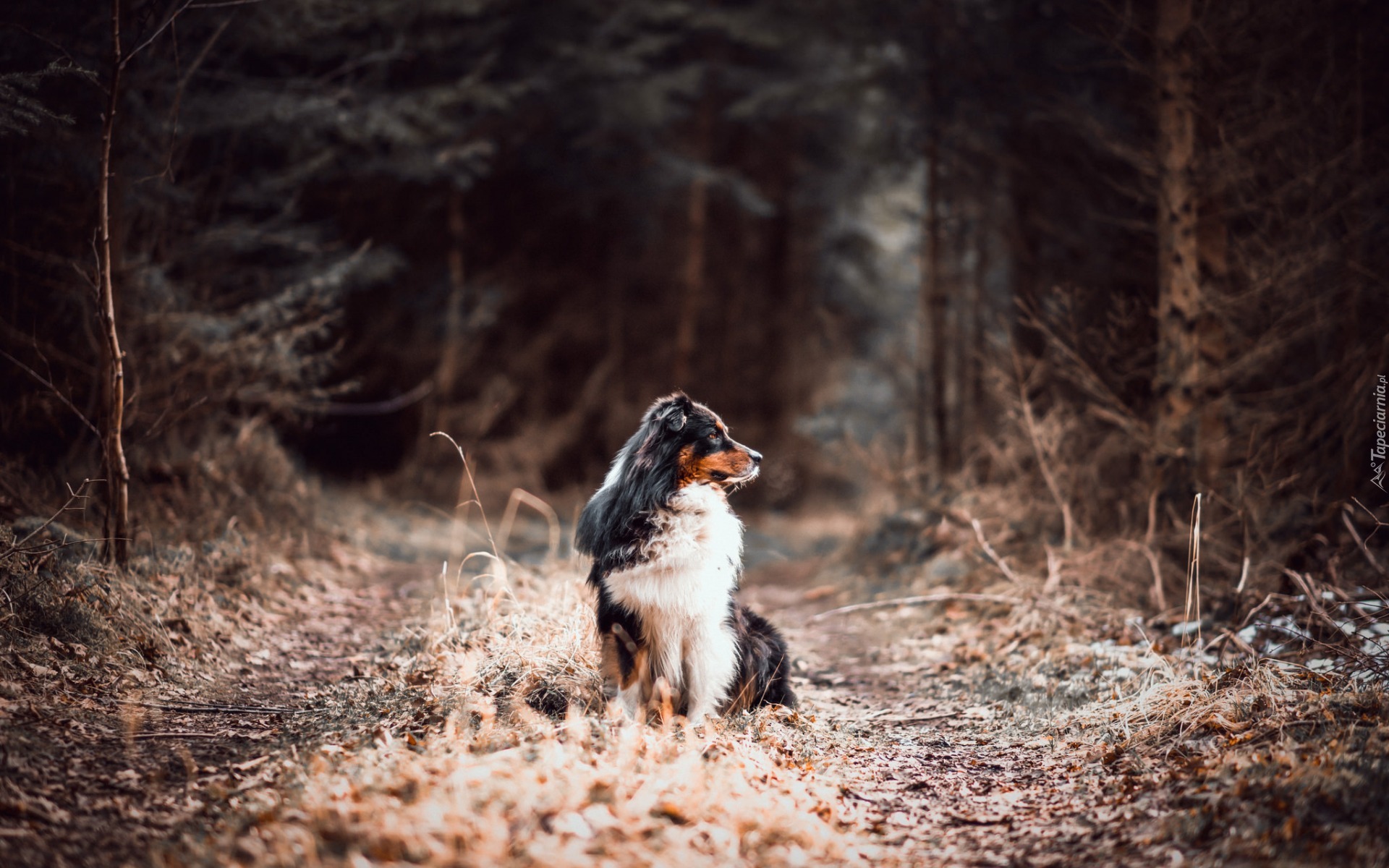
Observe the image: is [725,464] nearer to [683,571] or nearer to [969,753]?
[683,571]

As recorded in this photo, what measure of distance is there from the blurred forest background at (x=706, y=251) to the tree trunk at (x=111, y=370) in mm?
35

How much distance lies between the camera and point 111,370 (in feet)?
17.2

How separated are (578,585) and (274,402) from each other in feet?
14.2

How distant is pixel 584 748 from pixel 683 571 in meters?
1.08

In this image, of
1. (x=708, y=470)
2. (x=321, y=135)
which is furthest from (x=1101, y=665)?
(x=321, y=135)

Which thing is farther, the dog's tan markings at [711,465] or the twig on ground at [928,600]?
the twig on ground at [928,600]

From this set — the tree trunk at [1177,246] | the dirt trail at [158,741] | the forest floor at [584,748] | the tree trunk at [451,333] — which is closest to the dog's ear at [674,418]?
the forest floor at [584,748]

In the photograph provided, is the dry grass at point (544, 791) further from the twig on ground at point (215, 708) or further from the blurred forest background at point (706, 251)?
the blurred forest background at point (706, 251)

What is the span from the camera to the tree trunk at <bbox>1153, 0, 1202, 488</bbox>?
23.0ft

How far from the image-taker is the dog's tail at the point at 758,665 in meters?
4.62

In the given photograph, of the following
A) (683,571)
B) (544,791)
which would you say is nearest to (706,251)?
(683,571)

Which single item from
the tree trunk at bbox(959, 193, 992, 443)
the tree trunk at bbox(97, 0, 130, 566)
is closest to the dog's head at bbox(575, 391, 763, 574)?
the tree trunk at bbox(97, 0, 130, 566)

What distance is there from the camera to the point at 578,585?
20.2 feet

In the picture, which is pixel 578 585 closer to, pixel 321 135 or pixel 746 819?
pixel 746 819
